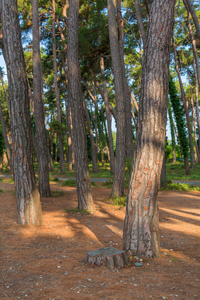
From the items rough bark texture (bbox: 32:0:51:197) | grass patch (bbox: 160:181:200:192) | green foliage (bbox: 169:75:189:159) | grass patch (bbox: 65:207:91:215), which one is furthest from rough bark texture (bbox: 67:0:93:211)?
green foliage (bbox: 169:75:189:159)

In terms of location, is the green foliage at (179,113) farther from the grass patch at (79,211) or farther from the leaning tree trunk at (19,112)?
the leaning tree trunk at (19,112)

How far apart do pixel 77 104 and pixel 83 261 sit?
4590 mm

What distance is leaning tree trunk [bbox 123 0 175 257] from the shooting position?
4.03 meters

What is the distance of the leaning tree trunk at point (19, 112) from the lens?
592 cm

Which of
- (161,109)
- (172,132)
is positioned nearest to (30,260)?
(161,109)

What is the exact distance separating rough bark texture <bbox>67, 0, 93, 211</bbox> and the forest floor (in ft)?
2.88

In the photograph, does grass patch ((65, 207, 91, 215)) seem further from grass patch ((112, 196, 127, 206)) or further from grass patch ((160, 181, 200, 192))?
grass patch ((160, 181, 200, 192))

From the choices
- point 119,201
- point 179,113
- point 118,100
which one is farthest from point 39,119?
point 179,113

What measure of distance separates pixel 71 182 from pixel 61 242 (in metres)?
9.09

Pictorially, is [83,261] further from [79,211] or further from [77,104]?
[77,104]

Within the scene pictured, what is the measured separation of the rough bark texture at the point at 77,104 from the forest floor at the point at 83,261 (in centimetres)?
88

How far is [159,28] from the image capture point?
4020 millimetres

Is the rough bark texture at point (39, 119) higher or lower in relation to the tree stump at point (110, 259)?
higher

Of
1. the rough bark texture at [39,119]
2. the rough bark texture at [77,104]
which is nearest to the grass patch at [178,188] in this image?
the rough bark texture at [39,119]
